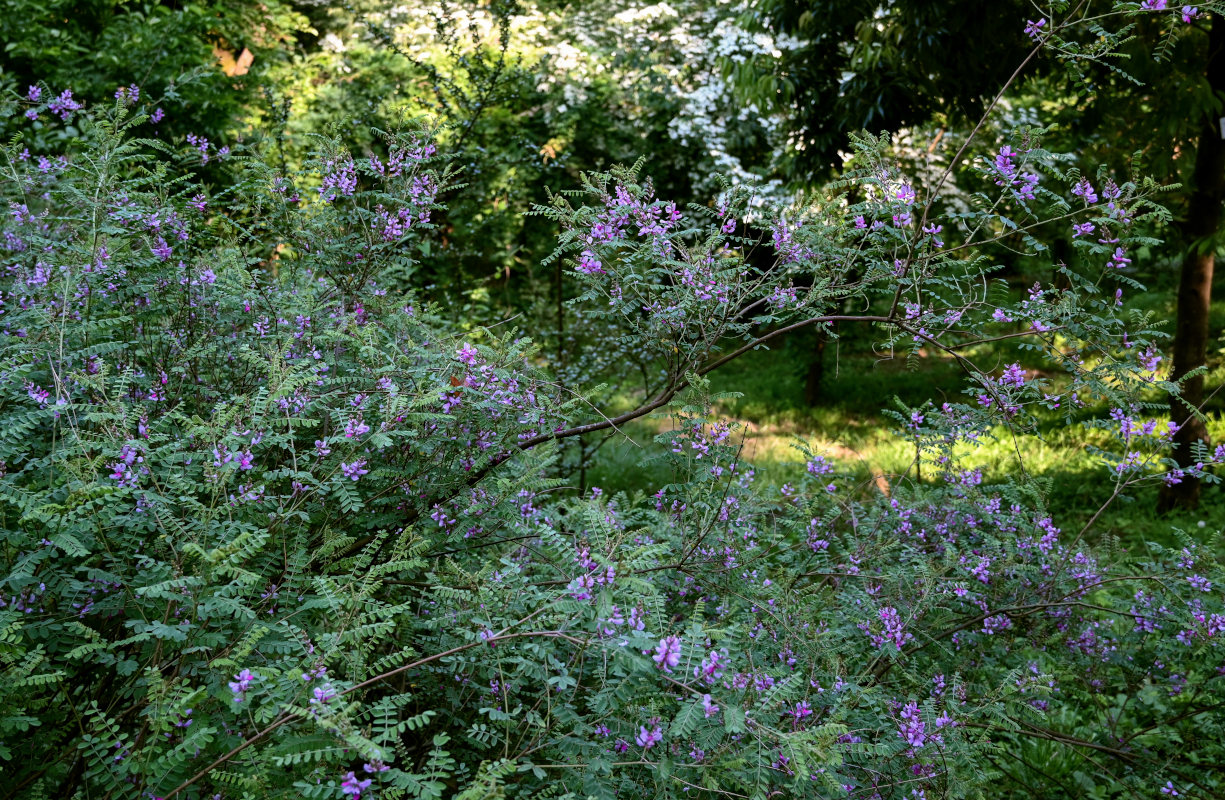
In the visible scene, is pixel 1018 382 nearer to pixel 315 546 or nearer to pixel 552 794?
pixel 552 794

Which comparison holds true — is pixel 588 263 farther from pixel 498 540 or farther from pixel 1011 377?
pixel 1011 377

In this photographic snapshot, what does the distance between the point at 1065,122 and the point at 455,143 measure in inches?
182

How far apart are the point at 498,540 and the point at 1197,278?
5.65 m

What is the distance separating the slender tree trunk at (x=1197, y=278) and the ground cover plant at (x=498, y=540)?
3.04 metres

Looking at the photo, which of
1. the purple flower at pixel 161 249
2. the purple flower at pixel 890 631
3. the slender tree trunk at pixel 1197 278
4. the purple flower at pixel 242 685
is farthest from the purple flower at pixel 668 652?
the slender tree trunk at pixel 1197 278

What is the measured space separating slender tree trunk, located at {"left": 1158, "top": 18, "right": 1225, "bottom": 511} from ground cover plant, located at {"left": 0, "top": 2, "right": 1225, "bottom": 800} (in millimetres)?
3041

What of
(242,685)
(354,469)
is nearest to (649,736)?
(242,685)

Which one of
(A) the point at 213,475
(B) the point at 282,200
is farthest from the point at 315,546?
(B) the point at 282,200

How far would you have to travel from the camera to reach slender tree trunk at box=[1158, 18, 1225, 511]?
5.47 meters

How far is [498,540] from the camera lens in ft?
7.38

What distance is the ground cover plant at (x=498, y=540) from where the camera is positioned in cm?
152

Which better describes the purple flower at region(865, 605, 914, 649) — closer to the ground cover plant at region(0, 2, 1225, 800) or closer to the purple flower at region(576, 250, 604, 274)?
the ground cover plant at region(0, 2, 1225, 800)

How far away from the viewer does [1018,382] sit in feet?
7.93

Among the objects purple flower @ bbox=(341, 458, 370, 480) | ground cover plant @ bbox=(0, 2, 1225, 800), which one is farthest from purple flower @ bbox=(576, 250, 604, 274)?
purple flower @ bbox=(341, 458, 370, 480)
